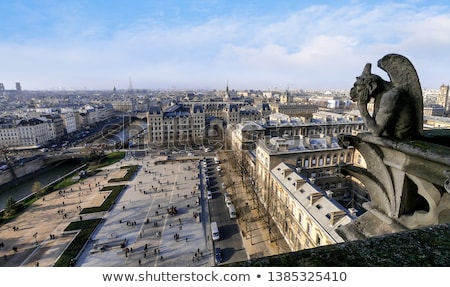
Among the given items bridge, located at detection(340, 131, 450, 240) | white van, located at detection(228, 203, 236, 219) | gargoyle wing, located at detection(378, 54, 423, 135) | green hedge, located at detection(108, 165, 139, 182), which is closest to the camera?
bridge, located at detection(340, 131, 450, 240)

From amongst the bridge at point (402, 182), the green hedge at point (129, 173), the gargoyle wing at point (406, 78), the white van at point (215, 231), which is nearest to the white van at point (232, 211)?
the white van at point (215, 231)

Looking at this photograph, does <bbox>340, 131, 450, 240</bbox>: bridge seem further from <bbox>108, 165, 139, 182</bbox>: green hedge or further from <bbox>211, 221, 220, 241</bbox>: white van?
<bbox>108, 165, 139, 182</bbox>: green hedge

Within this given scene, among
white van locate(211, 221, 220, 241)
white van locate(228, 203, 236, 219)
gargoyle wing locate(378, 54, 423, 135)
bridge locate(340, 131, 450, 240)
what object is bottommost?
white van locate(211, 221, 220, 241)

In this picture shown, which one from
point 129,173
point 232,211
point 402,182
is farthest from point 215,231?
point 129,173

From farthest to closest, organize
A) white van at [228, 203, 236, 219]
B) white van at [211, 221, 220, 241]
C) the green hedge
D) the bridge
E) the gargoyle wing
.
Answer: the green hedge, white van at [228, 203, 236, 219], white van at [211, 221, 220, 241], the gargoyle wing, the bridge

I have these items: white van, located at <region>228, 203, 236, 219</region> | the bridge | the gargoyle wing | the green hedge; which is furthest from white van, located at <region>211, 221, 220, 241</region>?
the green hedge

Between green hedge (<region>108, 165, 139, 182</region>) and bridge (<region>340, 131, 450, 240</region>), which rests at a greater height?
bridge (<region>340, 131, 450, 240</region>)

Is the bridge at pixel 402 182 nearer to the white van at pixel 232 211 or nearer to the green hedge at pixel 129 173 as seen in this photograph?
the white van at pixel 232 211
